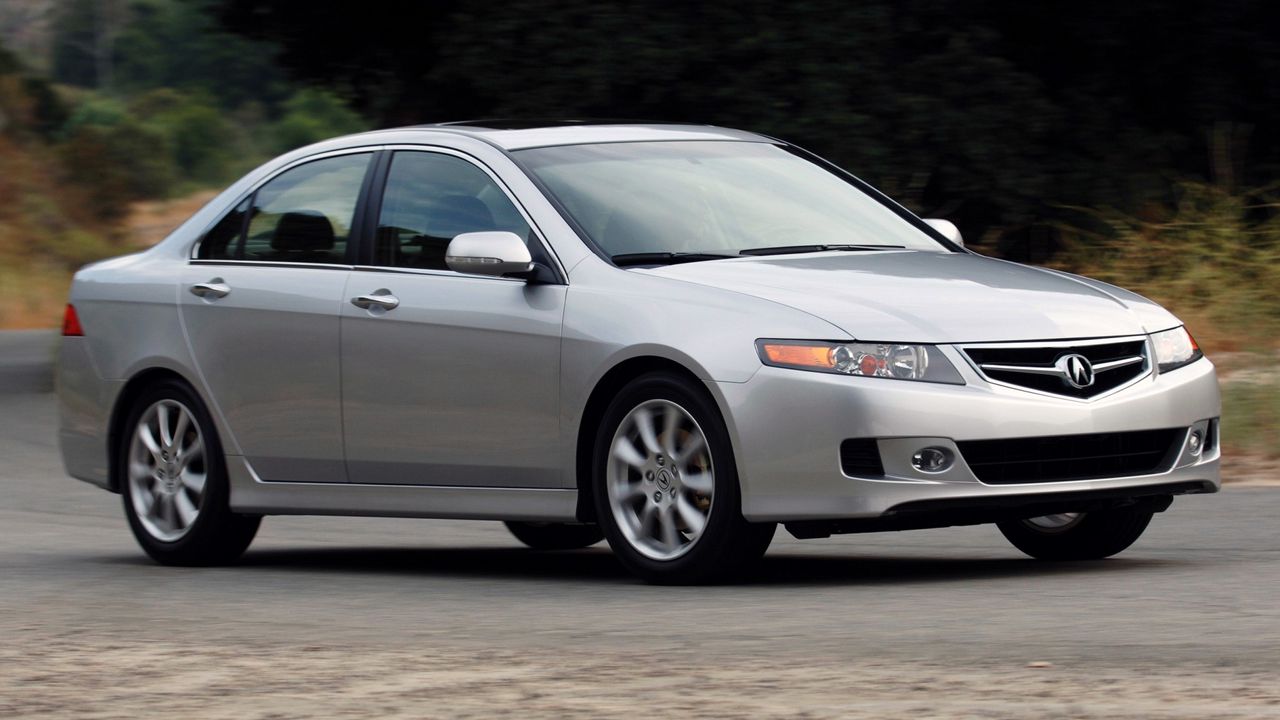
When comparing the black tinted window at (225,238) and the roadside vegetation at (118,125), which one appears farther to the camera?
the roadside vegetation at (118,125)

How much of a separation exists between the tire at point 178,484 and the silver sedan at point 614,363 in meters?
0.01

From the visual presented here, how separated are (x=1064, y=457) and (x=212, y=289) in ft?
12.2

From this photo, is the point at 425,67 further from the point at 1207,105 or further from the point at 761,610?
the point at 761,610

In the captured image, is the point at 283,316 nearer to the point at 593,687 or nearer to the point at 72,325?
the point at 72,325

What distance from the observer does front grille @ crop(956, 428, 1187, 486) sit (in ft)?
24.2

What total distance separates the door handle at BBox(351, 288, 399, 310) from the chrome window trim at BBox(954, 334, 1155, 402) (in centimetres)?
233

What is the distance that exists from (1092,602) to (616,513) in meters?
1.64

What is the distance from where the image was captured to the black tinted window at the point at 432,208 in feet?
28.2

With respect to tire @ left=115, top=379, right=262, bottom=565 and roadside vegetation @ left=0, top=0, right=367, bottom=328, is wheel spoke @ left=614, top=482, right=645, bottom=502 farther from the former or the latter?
roadside vegetation @ left=0, top=0, right=367, bottom=328

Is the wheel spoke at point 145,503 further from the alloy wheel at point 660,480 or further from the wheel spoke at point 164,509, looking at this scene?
the alloy wheel at point 660,480

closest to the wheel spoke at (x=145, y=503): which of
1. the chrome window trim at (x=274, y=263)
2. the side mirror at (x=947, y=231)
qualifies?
the chrome window trim at (x=274, y=263)

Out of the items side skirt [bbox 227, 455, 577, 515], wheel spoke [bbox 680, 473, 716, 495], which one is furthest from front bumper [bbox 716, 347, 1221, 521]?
side skirt [bbox 227, 455, 577, 515]

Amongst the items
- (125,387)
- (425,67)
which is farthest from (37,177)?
(125,387)

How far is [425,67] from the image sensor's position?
2059 centimetres
